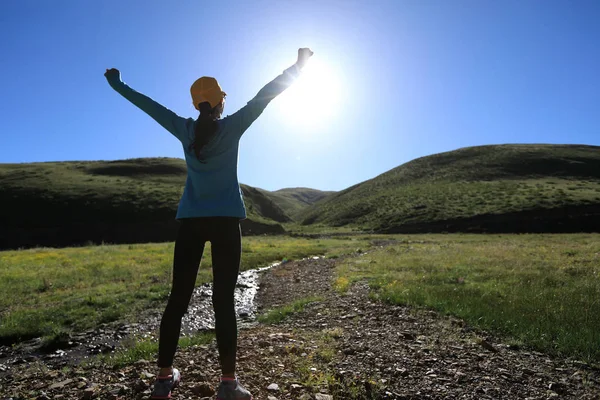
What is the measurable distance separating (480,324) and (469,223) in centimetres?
6233

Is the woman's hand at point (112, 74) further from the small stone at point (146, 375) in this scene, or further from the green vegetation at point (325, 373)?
the green vegetation at point (325, 373)

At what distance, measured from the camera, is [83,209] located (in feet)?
214

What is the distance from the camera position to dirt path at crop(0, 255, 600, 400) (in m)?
4.93

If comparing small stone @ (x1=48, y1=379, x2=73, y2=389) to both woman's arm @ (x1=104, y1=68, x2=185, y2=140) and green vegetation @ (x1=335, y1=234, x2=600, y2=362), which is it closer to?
woman's arm @ (x1=104, y1=68, x2=185, y2=140)

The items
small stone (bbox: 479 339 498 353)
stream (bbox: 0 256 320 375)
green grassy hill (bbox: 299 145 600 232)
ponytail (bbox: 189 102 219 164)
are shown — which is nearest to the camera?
ponytail (bbox: 189 102 219 164)

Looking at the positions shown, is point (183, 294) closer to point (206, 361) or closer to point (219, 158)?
point (219, 158)

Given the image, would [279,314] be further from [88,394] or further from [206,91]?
[206,91]

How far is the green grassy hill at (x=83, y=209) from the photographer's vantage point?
56906 mm

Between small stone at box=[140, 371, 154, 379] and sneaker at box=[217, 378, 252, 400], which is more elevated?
sneaker at box=[217, 378, 252, 400]

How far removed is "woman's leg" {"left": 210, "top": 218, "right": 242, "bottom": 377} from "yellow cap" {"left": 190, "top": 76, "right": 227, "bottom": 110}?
1.40 meters

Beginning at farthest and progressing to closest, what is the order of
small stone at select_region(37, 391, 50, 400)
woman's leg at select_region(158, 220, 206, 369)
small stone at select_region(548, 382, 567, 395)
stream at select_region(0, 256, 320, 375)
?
1. stream at select_region(0, 256, 320, 375)
2. small stone at select_region(548, 382, 567, 395)
3. small stone at select_region(37, 391, 50, 400)
4. woman's leg at select_region(158, 220, 206, 369)

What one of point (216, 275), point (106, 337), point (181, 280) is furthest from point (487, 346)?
point (106, 337)

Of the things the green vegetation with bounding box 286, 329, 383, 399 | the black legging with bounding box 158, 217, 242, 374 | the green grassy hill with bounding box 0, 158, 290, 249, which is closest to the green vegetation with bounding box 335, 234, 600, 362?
the green vegetation with bounding box 286, 329, 383, 399

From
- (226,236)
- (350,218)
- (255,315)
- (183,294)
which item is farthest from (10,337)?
(350,218)
